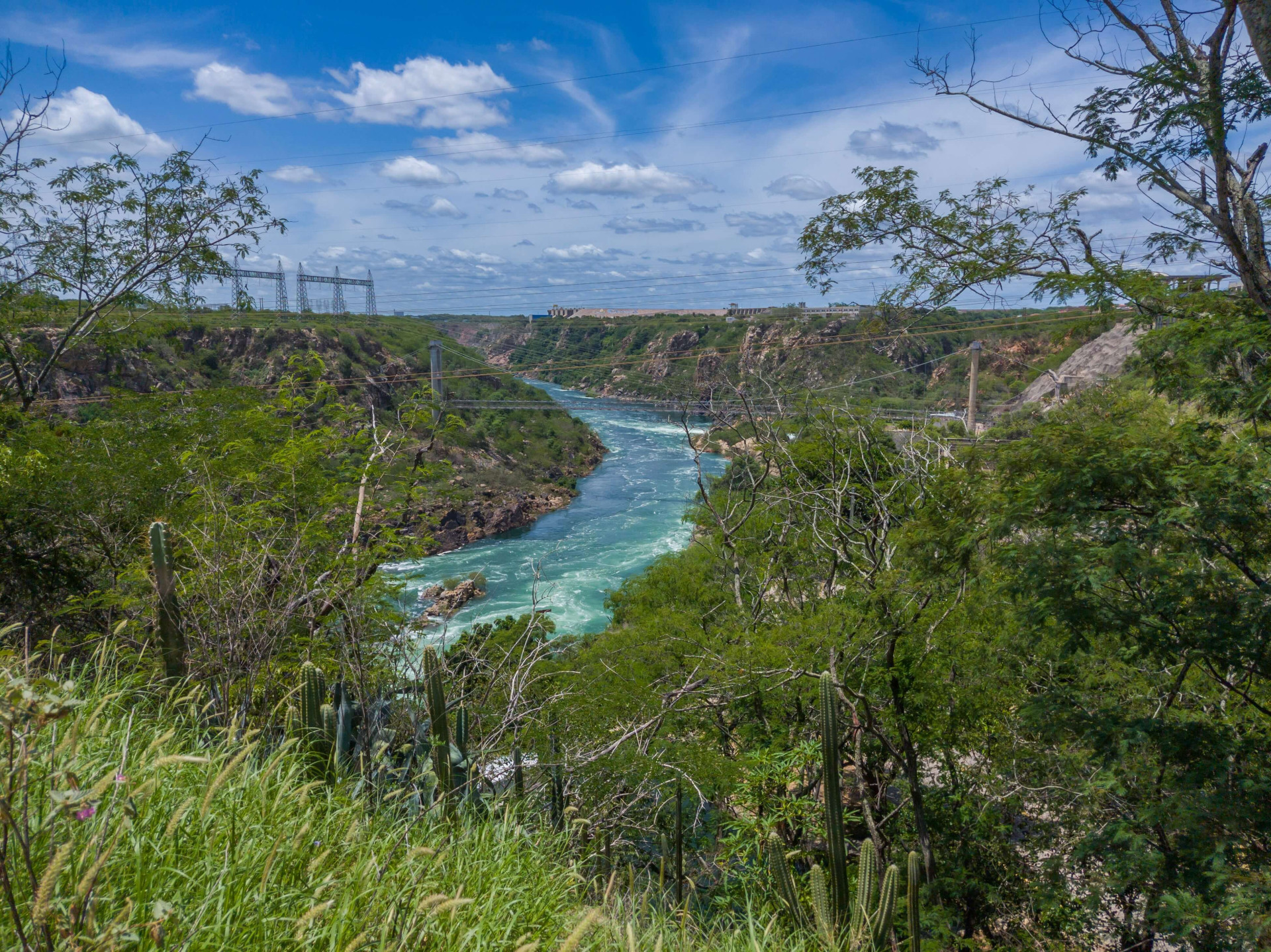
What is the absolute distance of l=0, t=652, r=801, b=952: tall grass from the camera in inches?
56.3

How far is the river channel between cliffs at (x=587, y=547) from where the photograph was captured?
2747 cm

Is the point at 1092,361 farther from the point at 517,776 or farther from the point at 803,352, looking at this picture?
the point at 517,776

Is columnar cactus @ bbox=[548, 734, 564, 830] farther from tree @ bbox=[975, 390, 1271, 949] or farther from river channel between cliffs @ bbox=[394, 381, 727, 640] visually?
river channel between cliffs @ bbox=[394, 381, 727, 640]

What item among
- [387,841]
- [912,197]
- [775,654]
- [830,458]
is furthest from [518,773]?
[830,458]

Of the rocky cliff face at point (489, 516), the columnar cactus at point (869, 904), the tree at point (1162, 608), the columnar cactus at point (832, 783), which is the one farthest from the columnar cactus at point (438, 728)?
the rocky cliff face at point (489, 516)

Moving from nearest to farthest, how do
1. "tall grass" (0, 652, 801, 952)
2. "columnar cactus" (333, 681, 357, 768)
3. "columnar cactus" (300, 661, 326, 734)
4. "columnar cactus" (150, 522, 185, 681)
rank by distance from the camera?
"tall grass" (0, 652, 801, 952)
"columnar cactus" (300, 661, 326, 734)
"columnar cactus" (333, 681, 357, 768)
"columnar cactus" (150, 522, 185, 681)

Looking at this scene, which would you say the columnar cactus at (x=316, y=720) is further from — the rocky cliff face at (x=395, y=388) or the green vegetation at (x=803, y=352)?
the rocky cliff face at (x=395, y=388)

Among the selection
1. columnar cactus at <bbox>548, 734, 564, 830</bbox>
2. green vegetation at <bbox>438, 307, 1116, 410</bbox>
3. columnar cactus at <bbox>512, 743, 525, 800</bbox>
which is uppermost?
green vegetation at <bbox>438, 307, 1116, 410</bbox>

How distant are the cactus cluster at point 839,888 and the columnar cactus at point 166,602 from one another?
2975mm

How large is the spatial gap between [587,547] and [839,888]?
105 feet

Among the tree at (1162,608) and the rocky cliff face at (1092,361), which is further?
the rocky cliff face at (1092,361)

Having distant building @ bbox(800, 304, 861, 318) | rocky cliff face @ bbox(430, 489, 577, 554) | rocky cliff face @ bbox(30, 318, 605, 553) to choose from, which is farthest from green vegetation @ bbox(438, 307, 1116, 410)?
rocky cliff face @ bbox(430, 489, 577, 554)

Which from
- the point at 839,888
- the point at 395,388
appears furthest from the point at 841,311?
the point at 395,388

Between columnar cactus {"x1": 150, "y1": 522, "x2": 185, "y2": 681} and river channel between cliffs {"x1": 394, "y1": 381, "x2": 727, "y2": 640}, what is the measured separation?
1479cm
